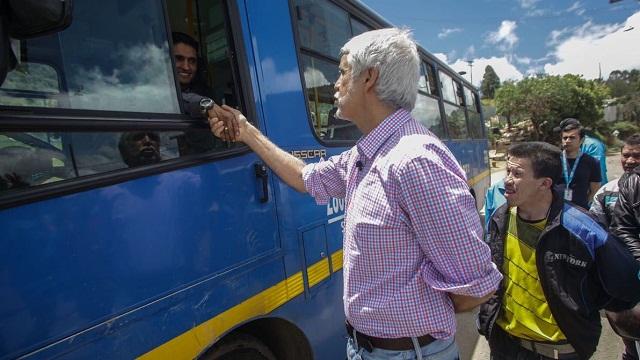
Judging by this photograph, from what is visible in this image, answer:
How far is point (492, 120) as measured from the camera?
39062 millimetres

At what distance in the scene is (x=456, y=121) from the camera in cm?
630

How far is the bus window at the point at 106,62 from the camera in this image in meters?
1.25

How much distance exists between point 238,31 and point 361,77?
848 mm

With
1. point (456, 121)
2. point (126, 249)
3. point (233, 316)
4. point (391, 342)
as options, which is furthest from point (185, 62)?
point (456, 121)

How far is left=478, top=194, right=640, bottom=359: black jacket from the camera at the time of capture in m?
1.83

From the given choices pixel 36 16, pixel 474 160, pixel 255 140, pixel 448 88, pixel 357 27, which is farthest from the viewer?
pixel 474 160

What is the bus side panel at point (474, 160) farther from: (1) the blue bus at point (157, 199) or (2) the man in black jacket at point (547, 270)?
(1) the blue bus at point (157, 199)

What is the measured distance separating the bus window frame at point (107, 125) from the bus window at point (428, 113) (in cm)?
280

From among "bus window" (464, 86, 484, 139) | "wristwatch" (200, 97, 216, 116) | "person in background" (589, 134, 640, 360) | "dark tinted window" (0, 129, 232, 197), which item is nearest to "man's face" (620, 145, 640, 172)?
"person in background" (589, 134, 640, 360)

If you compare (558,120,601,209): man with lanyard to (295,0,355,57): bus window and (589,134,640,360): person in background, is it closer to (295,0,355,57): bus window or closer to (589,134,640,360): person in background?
(589,134,640,360): person in background

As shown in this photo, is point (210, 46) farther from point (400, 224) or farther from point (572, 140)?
point (572, 140)

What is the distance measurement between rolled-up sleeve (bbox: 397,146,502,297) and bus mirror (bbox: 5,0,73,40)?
0.99 metres

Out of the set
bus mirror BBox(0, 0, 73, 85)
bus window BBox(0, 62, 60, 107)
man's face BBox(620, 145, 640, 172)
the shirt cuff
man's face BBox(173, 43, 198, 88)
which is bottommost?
man's face BBox(620, 145, 640, 172)

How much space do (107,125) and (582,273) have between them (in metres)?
2.11
